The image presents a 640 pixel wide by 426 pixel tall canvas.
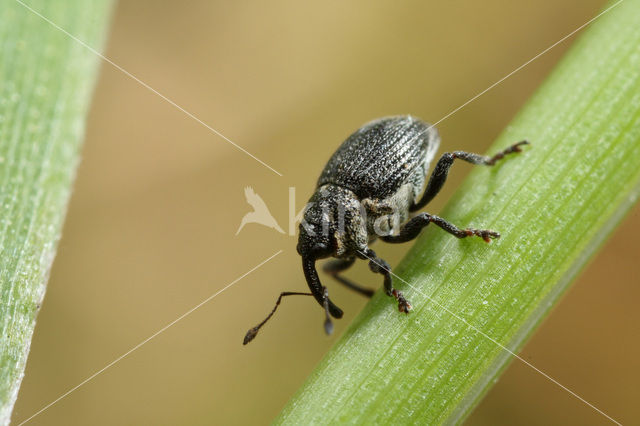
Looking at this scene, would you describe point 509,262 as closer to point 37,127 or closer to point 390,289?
point 390,289

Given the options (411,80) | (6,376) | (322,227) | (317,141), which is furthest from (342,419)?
(411,80)

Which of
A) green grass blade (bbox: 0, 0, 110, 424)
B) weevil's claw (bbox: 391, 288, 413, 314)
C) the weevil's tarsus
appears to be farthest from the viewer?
the weevil's tarsus

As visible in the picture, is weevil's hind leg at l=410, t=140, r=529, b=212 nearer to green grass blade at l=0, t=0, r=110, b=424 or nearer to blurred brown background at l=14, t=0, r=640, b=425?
blurred brown background at l=14, t=0, r=640, b=425

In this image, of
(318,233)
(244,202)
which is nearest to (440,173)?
(318,233)

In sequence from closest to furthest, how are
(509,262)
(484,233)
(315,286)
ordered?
1. (509,262)
2. (484,233)
3. (315,286)

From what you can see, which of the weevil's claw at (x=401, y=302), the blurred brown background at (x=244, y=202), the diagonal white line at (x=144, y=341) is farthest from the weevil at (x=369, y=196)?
the diagonal white line at (x=144, y=341)

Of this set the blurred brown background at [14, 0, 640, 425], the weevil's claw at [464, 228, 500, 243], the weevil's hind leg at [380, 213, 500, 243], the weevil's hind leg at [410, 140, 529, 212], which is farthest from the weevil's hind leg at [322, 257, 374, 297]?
the weevil's claw at [464, 228, 500, 243]

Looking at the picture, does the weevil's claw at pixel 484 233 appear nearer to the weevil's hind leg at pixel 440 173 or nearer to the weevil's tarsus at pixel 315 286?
the weevil's hind leg at pixel 440 173

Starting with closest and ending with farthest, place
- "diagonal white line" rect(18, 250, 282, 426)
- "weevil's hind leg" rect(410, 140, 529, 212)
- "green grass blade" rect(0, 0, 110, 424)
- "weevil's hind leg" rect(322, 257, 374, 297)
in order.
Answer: "green grass blade" rect(0, 0, 110, 424)
"weevil's hind leg" rect(410, 140, 529, 212)
"weevil's hind leg" rect(322, 257, 374, 297)
"diagonal white line" rect(18, 250, 282, 426)
